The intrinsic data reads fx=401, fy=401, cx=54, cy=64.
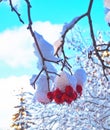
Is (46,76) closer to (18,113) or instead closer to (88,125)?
(88,125)

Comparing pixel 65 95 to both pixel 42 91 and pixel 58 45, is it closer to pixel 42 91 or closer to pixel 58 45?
pixel 42 91

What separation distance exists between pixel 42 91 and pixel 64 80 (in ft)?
0.32

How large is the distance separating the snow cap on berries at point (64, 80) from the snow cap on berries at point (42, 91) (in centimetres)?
5

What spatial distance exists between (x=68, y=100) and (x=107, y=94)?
8120 millimetres

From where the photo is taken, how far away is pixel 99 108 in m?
9.12

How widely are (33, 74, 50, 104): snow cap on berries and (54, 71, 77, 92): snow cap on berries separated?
2.1 inches

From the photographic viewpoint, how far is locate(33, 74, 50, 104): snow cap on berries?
1.56 meters

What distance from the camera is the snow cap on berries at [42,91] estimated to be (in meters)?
1.56

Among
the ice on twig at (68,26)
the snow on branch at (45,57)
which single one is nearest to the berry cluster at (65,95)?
the snow on branch at (45,57)

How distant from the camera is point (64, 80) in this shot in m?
1.57

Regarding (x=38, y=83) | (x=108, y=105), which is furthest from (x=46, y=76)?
(x=108, y=105)

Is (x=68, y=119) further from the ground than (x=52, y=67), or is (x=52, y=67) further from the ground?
(x=68, y=119)

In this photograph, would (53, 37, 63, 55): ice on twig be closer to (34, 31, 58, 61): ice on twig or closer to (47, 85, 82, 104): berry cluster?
(34, 31, 58, 61): ice on twig

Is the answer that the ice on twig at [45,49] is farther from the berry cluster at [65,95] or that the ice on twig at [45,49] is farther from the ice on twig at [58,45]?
the berry cluster at [65,95]
